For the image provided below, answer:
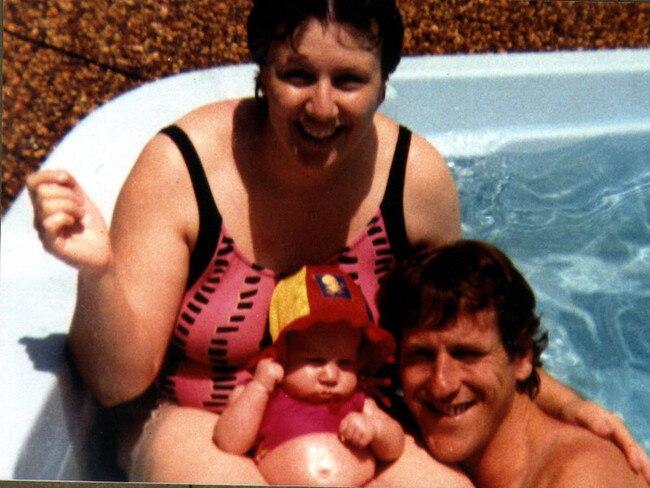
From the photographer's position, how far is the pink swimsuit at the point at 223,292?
1285 millimetres

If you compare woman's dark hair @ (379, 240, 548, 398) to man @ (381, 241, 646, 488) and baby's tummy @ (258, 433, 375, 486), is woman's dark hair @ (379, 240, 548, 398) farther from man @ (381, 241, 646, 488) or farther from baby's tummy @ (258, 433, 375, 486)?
baby's tummy @ (258, 433, 375, 486)

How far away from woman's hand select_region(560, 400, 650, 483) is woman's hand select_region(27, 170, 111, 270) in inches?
34.4

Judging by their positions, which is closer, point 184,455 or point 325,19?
point 325,19

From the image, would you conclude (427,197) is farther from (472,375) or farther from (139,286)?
(139,286)

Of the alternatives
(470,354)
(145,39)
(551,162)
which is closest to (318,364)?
(470,354)

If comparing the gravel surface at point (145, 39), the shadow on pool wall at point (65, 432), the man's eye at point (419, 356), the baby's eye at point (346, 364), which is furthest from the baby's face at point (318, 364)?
the gravel surface at point (145, 39)

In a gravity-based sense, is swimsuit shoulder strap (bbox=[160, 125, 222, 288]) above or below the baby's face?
above

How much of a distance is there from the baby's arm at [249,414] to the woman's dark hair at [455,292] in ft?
0.80

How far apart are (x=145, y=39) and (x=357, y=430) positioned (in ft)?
3.75

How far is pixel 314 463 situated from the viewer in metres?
1.25

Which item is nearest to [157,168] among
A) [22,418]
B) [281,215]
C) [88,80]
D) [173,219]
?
[173,219]

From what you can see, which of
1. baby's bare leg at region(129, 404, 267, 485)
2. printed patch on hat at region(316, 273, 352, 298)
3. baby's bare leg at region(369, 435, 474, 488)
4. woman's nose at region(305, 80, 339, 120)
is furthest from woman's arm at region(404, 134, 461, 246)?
baby's bare leg at region(129, 404, 267, 485)

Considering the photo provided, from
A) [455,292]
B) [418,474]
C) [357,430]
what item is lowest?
[418,474]

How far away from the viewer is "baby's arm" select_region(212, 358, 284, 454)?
50.4 inches
